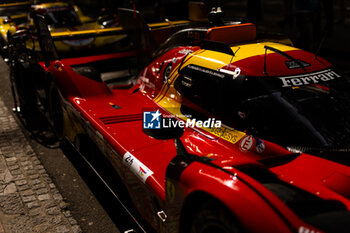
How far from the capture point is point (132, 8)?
20.1 ft

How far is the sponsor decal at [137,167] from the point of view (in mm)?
2892

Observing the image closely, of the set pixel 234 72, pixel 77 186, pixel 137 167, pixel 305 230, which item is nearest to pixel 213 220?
pixel 305 230

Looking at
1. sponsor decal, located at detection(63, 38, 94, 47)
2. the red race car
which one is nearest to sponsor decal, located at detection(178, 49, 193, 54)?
the red race car

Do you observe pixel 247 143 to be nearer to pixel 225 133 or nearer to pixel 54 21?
pixel 225 133

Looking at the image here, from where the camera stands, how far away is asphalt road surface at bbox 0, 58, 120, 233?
370cm

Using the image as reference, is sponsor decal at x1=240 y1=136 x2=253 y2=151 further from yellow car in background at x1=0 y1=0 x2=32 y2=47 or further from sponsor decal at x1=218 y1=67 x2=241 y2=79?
yellow car in background at x1=0 y1=0 x2=32 y2=47

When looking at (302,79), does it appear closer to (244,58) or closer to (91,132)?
(244,58)

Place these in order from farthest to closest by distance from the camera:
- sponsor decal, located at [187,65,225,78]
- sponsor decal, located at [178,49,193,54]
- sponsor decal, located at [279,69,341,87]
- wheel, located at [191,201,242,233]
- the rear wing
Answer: the rear wing → sponsor decal, located at [178,49,193,54] → sponsor decal, located at [187,65,225,78] → sponsor decal, located at [279,69,341,87] → wheel, located at [191,201,242,233]

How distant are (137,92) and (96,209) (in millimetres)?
1473

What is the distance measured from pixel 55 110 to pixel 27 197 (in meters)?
1.54

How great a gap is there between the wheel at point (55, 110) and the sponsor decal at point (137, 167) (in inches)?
84.2

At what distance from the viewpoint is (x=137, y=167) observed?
2.98 meters

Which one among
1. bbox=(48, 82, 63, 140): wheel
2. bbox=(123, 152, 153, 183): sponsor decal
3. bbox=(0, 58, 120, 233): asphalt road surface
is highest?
bbox=(123, 152, 153, 183): sponsor decal

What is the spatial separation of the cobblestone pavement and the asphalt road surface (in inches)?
3.8
